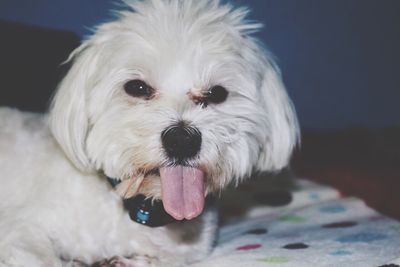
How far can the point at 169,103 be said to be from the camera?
181cm

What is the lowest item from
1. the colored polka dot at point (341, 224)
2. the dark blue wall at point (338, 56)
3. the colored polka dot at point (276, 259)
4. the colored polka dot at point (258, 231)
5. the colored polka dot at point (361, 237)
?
the colored polka dot at point (276, 259)

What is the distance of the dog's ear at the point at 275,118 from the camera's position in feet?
6.85

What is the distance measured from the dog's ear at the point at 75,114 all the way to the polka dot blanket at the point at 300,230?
21.9 inches

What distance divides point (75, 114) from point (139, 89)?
0.76 feet

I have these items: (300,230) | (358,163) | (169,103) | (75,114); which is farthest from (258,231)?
(358,163)

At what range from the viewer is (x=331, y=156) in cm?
344

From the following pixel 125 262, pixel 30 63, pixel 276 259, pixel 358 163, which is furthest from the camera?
pixel 358 163

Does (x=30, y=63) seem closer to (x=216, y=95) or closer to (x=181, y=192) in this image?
(x=216, y=95)

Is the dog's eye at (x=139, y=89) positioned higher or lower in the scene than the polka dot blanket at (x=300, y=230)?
higher

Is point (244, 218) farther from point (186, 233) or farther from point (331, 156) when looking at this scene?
point (331, 156)

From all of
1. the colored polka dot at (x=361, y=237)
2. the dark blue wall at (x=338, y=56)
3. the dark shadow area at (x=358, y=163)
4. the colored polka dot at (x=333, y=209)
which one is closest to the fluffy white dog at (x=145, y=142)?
the colored polka dot at (x=361, y=237)

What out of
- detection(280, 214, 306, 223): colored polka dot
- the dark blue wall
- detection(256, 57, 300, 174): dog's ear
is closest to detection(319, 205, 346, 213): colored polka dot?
detection(280, 214, 306, 223): colored polka dot

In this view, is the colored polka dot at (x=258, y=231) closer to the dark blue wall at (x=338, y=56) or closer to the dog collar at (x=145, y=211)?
the dog collar at (x=145, y=211)

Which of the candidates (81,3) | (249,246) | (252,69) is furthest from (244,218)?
(81,3)
